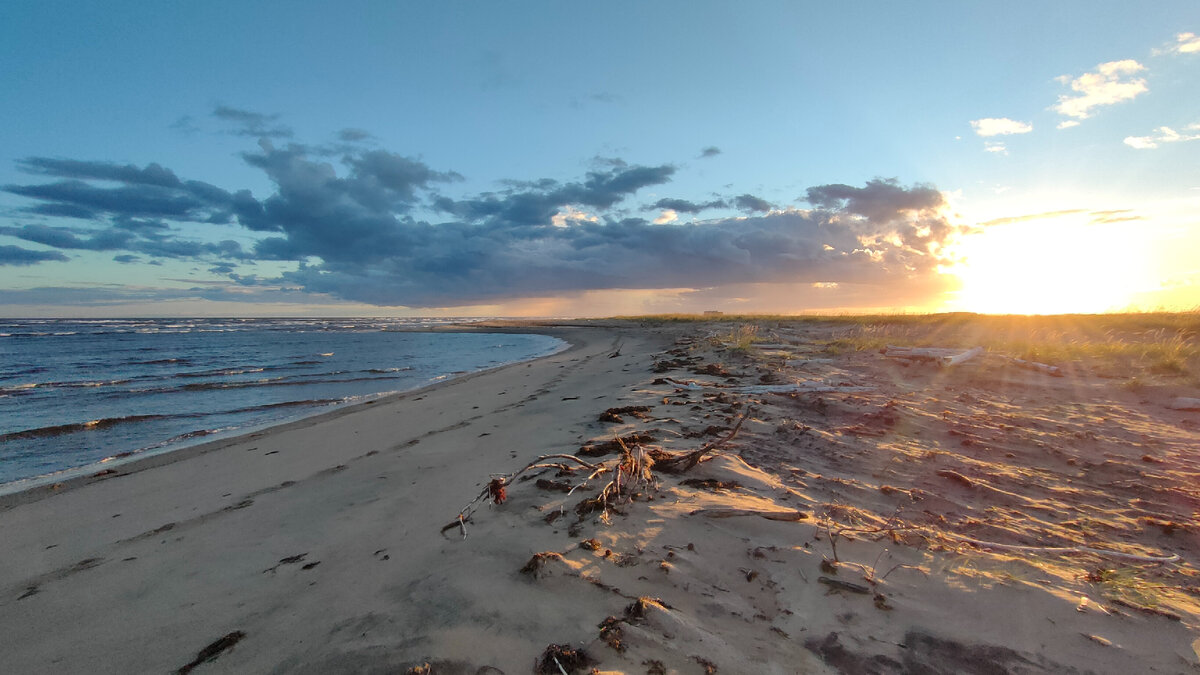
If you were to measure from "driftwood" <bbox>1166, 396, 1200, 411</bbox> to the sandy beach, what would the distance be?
0.62 meters

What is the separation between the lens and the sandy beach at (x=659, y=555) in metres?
2.16

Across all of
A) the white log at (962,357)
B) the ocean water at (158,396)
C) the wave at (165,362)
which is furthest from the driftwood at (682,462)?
the wave at (165,362)

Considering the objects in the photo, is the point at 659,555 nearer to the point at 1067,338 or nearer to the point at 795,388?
the point at 795,388

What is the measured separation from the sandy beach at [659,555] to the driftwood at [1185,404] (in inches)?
24.5

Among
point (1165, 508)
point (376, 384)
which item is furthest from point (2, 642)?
point (376, 384)

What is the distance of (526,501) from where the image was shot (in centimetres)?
375

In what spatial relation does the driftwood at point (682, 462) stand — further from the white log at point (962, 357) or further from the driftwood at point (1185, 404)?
the white log at point (962, 357)

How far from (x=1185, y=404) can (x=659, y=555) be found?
9.13 meters

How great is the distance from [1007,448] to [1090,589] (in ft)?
10.7

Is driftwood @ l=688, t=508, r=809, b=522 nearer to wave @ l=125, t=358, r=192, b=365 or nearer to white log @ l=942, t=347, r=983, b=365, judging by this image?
white log @ l=942, t=347, r=983, b=365

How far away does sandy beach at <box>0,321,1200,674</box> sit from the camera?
216 cm

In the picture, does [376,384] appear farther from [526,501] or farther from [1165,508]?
[1165,508]

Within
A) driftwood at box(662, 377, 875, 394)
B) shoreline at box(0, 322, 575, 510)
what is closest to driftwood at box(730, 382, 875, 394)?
driftwood at box(662, 377, 875, 394)

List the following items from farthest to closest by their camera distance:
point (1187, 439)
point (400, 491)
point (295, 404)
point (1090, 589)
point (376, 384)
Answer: point (376, 384), point (295, 404), point (1187, 439), point (400, 491), point (1090, 589)
